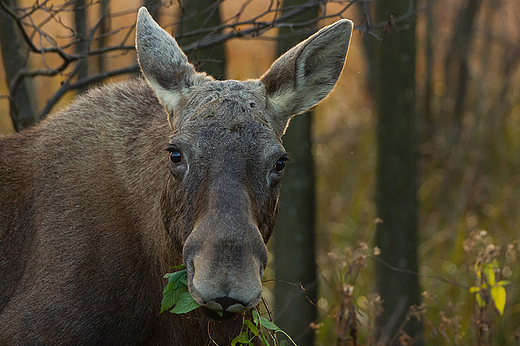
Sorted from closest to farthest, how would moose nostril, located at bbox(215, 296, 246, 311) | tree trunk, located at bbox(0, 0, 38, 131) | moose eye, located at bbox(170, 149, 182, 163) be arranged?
moose nostril, located at bbox(215, 296, 246, 311) < moose eye, located at bbox(170, 149, 182, 163) < tree trunk, located at bbox(0, 0, 38, 131)

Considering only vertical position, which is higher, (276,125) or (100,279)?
(276,125)

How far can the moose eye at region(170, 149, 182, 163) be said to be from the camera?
369 cm

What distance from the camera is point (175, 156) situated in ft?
12.1

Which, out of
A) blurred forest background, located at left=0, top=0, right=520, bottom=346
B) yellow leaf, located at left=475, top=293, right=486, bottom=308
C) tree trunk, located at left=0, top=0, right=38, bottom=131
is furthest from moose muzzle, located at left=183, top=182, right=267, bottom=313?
tree trunk, located at left=0, top=0, right=38, bottom=131

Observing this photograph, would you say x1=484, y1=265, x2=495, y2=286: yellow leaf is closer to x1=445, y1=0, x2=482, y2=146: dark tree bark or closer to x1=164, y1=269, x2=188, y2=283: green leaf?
x1=164, y1=269, x2=188, y2=283: green leaf

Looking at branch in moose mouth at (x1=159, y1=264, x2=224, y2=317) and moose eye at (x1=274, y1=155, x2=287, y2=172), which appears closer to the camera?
branch in moose mouth at (x1=159, y1=264, x2=224, y2=317)

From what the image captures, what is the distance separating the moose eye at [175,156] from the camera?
12.1 ft

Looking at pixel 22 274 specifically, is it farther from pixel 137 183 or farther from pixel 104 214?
pixel 137 183

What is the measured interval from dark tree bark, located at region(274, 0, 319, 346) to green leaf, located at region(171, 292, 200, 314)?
126 inches

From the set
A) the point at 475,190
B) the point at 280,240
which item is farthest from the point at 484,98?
the point at 280,240

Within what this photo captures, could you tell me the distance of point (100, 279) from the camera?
4.07 m

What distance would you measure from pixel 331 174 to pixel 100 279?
7.53 meters

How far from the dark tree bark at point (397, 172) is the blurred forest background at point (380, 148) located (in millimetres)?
15

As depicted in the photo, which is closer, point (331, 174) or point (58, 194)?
point (58, 194)
